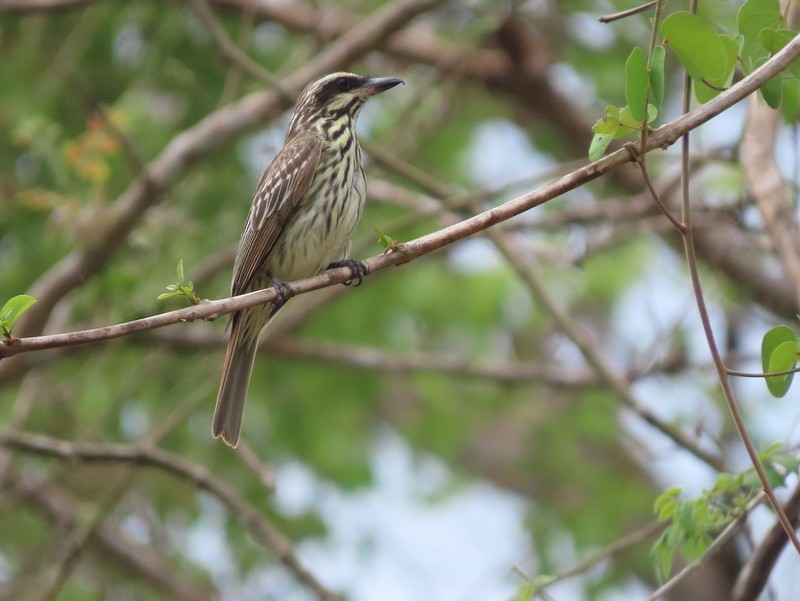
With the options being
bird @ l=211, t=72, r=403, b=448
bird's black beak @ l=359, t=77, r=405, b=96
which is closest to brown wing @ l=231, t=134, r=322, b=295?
bird @ l=211, t=72, r=403, b=448

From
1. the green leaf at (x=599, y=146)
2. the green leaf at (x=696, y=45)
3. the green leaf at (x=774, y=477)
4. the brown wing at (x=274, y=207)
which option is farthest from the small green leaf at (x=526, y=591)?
the brown wing at (x=274, y=207)

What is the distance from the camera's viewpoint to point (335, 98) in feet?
16.6

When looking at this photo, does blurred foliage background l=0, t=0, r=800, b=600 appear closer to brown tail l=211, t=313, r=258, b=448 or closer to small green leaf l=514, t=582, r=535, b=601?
brown tail l=211, t=313, r=258, b=448

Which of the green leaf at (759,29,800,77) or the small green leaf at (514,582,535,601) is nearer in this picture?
the green leaf at (759,29,800,77)

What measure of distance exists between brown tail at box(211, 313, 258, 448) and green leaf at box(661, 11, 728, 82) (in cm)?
227

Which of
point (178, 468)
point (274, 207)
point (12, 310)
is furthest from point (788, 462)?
point (178, 468)

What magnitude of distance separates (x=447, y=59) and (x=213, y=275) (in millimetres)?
1954

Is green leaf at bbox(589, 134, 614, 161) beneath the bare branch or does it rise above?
beneath

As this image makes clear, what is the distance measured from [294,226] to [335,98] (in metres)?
0.70

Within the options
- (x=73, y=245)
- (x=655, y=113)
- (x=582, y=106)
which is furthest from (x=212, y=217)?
(x=655, y=113)

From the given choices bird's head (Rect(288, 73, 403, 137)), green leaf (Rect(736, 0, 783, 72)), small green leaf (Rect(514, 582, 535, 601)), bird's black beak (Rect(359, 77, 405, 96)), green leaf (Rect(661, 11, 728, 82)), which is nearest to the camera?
green leaf (Rect(661, 11, 728, 82))

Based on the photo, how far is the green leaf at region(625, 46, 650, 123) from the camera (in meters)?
2.71

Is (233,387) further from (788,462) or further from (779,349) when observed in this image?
(779,349)

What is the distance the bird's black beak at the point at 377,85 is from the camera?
4.80 metres
